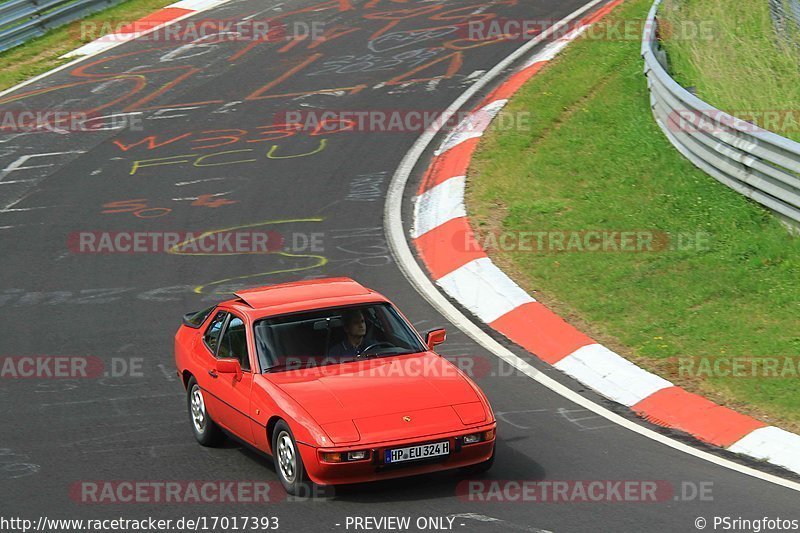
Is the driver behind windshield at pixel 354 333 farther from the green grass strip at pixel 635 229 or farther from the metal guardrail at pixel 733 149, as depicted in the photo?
the metal guardrail at pixel 733 149

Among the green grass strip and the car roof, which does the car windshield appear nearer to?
the car roof

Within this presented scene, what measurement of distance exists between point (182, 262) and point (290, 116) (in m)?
5.95

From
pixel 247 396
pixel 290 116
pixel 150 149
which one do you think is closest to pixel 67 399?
pixel 247 396

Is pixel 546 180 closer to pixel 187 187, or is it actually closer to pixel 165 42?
pixel 187 187

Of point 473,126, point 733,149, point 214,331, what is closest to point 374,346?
point 214,331

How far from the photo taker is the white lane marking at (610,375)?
9305 millimetres

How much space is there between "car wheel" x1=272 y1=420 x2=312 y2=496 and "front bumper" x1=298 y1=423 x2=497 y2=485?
10 cm

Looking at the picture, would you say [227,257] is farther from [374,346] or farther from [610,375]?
[610,375]

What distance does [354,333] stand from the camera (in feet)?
27.8

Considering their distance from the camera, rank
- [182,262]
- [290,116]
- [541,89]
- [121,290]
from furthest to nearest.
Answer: [290,116], [541,89], [182,262], [121,290]

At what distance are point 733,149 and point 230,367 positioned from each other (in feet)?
21.4

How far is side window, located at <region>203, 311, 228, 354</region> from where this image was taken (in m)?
8.96

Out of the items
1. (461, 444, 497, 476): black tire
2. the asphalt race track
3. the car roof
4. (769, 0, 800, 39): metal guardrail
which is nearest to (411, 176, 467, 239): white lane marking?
the asphalt race track

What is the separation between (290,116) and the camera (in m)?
18.7
